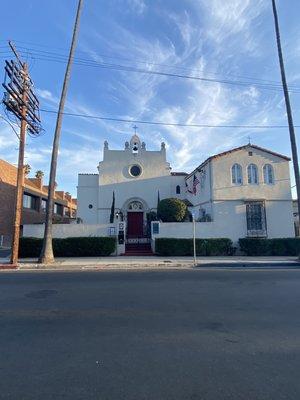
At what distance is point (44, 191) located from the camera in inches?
1774

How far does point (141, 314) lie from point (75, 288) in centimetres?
371

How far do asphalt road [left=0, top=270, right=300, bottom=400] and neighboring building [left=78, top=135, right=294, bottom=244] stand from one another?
49.6ft

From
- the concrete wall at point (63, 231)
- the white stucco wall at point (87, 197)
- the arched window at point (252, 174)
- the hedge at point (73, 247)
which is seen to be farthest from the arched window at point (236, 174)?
the white stucco wall at point (87, 197)

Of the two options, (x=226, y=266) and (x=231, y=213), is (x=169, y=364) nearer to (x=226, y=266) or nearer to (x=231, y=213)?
(x=226, y=266)

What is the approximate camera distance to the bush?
82.3 feet

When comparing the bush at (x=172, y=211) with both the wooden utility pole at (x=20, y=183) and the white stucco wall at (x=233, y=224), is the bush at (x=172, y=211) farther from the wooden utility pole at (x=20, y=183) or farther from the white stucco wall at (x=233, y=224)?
the wooden utility pole at (x=20, y=183)

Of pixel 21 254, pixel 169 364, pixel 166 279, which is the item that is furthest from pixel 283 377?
pixel 21 254

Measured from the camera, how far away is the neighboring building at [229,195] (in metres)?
24.7

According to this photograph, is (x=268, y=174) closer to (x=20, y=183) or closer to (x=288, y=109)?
(x=288, y=109)

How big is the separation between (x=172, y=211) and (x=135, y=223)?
17.7 feet

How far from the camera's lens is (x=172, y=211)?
25.1 meters

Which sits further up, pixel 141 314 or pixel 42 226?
pixel 42 226

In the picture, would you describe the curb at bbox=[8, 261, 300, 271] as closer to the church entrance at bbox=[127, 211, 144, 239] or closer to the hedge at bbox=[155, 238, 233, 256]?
the hedge at bbox=[155, 238, 233, 256]

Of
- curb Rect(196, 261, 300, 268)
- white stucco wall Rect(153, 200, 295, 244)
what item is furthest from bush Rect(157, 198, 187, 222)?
curb Rect(196, 261, 300, 268)
